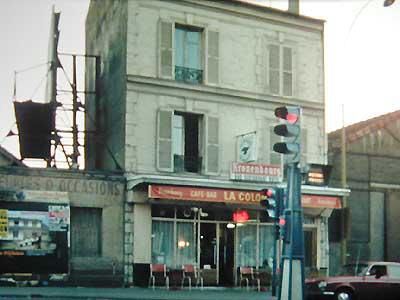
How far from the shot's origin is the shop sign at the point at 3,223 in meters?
23.4

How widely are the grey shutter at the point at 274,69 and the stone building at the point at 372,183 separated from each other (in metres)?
3.99

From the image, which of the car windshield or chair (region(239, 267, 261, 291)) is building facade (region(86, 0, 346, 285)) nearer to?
chair (region(239, 267, 261, 291))

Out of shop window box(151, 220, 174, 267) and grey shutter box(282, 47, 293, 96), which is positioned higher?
grey shutter box(282, 47, 293, 96)

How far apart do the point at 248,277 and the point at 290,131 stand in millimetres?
13827

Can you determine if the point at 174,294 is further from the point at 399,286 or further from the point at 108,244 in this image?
the point at 399,286

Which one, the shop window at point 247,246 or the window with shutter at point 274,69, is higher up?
the window with shutter at point 274,69

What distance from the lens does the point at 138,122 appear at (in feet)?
84.0

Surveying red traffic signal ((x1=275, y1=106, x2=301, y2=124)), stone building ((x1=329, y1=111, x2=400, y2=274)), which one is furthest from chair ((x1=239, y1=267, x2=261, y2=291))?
red traffic signal ((x1=275, y1=106, x2=301, y2=124))

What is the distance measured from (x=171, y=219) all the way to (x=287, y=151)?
40.4 feet

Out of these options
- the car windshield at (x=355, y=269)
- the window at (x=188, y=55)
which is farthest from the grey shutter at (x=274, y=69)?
the car windshield at (x=355, y=269)

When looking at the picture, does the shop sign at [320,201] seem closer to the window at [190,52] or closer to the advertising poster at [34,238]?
the window at [190,52]

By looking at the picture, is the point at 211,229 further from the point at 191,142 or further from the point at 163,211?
the point at 191,142

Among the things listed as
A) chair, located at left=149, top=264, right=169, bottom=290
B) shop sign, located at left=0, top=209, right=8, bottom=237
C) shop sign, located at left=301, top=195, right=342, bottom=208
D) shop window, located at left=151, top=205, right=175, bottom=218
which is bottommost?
chair, located at left=149, top=264, right=169, bottom=290

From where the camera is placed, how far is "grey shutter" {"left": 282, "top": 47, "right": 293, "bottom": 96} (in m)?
28.7
